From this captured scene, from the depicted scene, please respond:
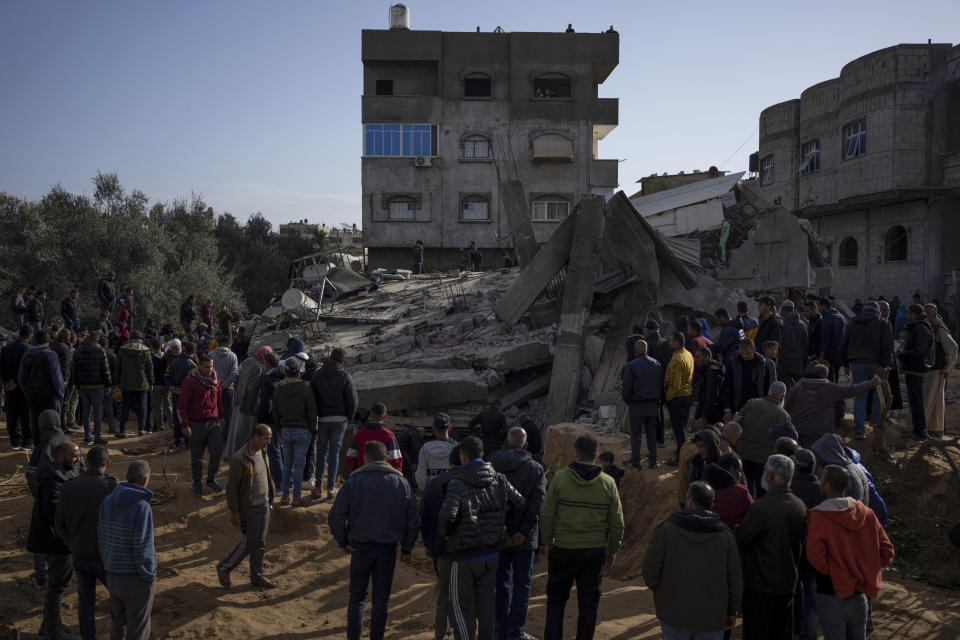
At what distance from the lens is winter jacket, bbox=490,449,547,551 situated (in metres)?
5.18

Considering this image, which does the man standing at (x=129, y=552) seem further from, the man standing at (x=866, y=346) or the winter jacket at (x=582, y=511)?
the man standing at (x=866, y=346)

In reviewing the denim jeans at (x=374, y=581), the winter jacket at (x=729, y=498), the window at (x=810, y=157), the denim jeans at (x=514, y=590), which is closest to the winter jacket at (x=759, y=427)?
the winter jacket at (x=729, y=498)

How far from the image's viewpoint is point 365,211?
34188 mm

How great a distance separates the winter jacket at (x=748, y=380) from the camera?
308 inches

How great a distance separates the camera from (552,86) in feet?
118

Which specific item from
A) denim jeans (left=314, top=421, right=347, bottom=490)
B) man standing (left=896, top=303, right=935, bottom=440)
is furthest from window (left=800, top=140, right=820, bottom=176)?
denim jeans (left=314, top=421, right=347, bottom=490)

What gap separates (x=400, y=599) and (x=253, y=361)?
312cm

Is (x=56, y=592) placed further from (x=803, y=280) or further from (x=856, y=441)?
(x=803, y=280)

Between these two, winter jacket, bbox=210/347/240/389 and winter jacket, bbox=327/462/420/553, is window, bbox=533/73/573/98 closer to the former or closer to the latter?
winter jacket, bbox=210/347/240/389

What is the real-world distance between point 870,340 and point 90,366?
10.9 metres

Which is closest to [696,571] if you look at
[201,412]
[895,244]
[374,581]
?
[374,581]

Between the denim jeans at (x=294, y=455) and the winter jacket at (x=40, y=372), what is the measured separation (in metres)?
3.85

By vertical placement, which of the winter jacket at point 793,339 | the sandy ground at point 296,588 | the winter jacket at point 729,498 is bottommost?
the sandy ground at point 296,588

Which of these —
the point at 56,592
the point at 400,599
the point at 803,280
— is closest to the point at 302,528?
the point at 400,599
